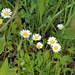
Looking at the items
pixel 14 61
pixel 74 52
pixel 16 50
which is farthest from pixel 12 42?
pixel 74 52

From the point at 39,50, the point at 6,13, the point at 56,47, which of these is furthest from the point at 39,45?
the point at 6,13

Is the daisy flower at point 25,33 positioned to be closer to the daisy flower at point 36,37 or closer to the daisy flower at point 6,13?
the daisy flower at point 36,37

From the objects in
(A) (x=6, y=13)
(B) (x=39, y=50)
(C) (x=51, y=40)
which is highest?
(A) (x=6, y=13)

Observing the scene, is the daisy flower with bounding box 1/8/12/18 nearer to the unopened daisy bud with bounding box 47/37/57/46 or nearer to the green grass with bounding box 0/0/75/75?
the green grass with bounding box 0/0/75/75

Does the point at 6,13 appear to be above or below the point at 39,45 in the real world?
above

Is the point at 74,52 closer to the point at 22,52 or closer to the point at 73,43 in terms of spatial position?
the point at 73,43

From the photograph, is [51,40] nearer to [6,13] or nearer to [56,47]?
[56,47]

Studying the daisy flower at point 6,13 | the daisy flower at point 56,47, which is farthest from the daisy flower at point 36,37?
the daisy flower at point 6,13

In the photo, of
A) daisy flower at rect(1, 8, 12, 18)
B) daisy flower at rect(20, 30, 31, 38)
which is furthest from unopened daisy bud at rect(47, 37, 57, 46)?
daisy flower at rect(1, 8, 12, 18)

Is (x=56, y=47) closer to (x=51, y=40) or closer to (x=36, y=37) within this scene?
(x=51, y=40)

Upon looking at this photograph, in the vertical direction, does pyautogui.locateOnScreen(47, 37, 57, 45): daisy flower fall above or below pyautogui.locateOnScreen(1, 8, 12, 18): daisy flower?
below

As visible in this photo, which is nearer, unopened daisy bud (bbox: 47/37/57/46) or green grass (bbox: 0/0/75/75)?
green grass (bbox: 0/0/75/75)
